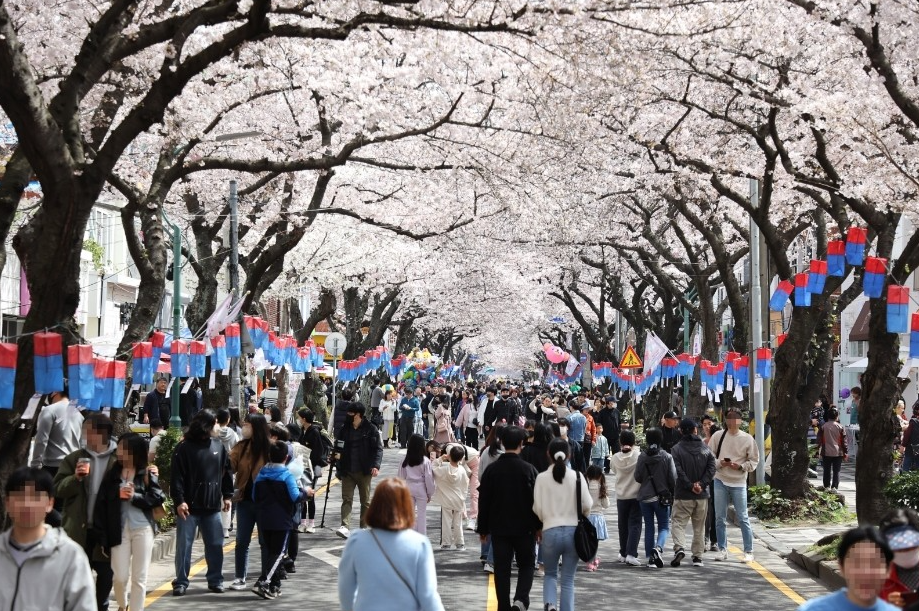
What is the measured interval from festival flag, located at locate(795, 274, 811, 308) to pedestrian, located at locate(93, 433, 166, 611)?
10.1m

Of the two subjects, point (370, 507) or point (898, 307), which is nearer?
point (370, 507)

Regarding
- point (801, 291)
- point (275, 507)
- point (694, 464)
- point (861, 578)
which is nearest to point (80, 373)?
point (275, 507)

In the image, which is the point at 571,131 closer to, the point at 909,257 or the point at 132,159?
the point at 909,257

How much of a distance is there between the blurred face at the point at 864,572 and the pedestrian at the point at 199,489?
7.36 metres

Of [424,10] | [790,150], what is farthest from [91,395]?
[790,150]

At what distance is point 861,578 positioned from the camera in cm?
497

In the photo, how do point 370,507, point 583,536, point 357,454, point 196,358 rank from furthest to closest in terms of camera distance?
1. point 196,358
2. point 357,454
3. point 583,536
4. point 370,507

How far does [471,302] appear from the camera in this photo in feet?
192

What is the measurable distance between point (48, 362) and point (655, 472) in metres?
6.38

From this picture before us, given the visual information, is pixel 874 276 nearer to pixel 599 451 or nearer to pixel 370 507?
pixel 599 451

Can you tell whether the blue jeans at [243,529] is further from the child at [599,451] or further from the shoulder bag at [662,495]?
the child at [599,451]

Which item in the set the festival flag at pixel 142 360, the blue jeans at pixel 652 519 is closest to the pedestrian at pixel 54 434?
the festival flag at pixel 142 360

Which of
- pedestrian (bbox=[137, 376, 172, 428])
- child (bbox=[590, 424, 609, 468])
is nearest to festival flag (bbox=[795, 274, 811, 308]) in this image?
child (bbox=[590, 424, 609, 468])

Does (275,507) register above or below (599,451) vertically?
below
